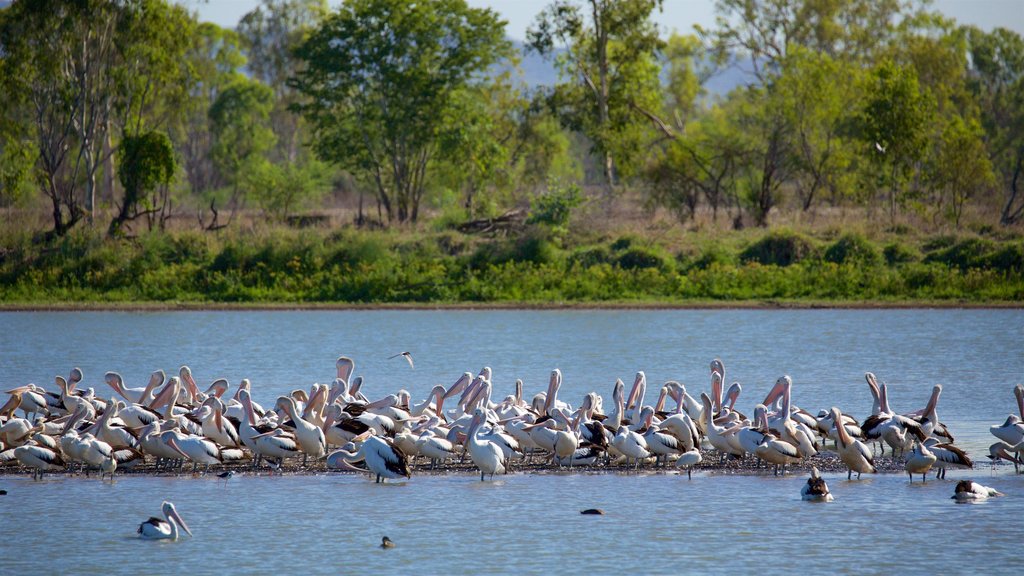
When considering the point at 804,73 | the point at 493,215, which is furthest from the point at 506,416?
the point at 804,73

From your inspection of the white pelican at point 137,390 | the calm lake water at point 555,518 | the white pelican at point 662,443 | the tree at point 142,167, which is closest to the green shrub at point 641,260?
the calm lake water at point 555,518

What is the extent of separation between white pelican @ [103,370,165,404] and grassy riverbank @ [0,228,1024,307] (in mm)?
15694

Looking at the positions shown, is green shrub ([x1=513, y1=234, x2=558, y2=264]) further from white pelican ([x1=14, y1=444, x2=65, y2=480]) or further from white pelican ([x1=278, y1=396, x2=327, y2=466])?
white pelican ([x1=14, y1=444, x2=65, y2=480])

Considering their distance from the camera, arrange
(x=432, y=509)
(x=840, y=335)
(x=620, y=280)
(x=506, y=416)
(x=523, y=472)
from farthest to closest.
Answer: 1. (x=620, y=280)
2. (x=840, y=335)
3. (x=506, y=416)
4. (x=523, y=472)
5. (x=432, y=509)

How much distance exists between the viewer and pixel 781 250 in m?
32.7

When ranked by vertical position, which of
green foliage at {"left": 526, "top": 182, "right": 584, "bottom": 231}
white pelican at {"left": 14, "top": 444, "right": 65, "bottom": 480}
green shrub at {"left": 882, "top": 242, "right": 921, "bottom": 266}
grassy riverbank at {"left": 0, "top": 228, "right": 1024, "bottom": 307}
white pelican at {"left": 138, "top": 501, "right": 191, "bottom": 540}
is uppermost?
green foliage at {"left": 526, "top": 182, "right": 584, "bottom": 231}

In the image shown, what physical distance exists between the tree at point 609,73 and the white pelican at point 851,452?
30462mm

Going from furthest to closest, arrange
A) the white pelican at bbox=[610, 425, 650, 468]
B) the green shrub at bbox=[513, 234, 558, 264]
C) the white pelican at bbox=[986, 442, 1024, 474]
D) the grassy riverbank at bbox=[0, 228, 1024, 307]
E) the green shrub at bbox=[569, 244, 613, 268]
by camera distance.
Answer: the green shrub at bbox=[569, 244, 613, 268], the green shrub at bbox=[513, 234, 558, 264], the grassy riverbank at bbox=[0, 228, 1024, 307], the white pelican at bbox=[610, 425, 650, 468], the white pelican at bbox=[986, 442, 1024, 474]

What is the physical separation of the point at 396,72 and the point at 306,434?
29036 millimetres

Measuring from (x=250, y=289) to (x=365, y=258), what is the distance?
2916 mm

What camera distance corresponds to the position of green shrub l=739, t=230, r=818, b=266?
32.5 m

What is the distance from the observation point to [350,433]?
1338cm

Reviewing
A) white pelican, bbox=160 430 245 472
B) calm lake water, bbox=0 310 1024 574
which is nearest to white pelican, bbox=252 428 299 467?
calm lake water, bbox=0 310 1024 574

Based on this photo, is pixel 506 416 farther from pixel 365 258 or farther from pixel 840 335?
pixel 365 258
